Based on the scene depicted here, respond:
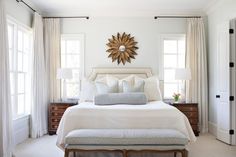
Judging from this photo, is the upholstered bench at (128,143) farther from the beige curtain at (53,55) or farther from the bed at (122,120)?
the beige curtain at (53,55)

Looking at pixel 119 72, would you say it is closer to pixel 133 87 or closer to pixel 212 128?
pixel 133 87

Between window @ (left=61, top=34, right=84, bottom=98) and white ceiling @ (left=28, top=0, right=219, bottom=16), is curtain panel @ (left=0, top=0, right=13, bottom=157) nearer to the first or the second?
white ceiling @ (left=28, top=0, right=219, bottom=16)

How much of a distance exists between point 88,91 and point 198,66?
280 centimetres

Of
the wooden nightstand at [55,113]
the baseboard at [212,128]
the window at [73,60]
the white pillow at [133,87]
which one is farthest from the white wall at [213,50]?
the wooden nightstand at [55,113]

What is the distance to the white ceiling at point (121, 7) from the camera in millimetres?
5648

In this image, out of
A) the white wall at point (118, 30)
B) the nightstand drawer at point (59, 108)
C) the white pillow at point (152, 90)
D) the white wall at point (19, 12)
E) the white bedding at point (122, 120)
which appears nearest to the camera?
the white bedding at point (122, 120)

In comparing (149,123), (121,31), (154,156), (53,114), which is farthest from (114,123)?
(121,31)

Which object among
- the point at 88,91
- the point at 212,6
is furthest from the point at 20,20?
the point at 212,6

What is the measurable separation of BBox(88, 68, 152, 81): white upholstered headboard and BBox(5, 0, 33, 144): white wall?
1.89 meters

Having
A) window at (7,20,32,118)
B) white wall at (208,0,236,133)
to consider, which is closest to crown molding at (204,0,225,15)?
white wall at (208,0,236,133)

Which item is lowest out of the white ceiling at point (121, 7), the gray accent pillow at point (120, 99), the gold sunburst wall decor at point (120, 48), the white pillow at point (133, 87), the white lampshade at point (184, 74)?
the gray accent pillow at point (120, 99)

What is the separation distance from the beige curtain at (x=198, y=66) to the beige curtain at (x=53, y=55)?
3.29 metres

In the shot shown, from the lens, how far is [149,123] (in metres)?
4.03

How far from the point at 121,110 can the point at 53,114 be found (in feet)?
7.74
